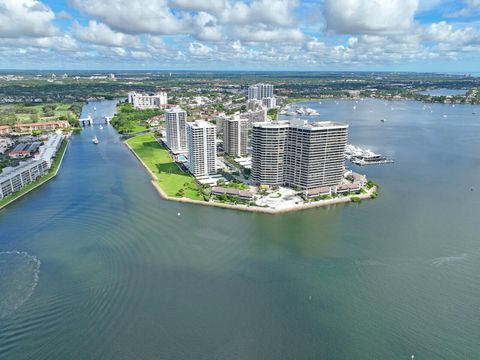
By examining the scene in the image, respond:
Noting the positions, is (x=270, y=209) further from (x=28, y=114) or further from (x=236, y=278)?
(x=28, y=114)

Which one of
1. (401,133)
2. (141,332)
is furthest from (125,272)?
(401,133)

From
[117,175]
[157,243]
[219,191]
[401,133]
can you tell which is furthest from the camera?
[401,133]

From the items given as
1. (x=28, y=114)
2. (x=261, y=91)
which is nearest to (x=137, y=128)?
(x=28, y=114)

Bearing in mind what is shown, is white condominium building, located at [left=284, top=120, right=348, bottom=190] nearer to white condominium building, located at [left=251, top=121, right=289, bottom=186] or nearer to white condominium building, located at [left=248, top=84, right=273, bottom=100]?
white condominium building, located at [left=251, top=121, right=289, bottom=186]

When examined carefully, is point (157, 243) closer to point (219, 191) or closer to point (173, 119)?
point (219, 191)

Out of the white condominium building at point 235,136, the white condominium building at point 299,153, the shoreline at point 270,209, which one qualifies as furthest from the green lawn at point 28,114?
the white condominium building at point 299,153

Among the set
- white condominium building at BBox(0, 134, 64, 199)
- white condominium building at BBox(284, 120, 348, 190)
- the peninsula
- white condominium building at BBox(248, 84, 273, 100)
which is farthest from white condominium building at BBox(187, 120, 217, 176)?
white condominium building at BBox(248, 84, 273, 100)
